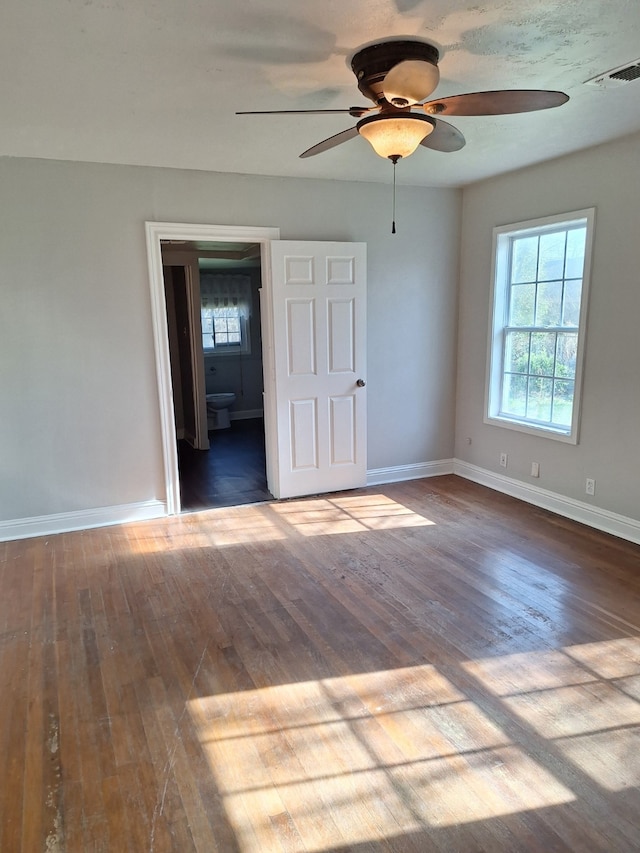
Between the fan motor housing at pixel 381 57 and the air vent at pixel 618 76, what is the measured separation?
870 millimetres

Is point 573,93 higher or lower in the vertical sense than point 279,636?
higher

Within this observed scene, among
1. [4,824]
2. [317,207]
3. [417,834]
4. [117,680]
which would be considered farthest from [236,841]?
[317,207]

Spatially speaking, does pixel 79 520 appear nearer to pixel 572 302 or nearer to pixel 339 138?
pixel 339 138

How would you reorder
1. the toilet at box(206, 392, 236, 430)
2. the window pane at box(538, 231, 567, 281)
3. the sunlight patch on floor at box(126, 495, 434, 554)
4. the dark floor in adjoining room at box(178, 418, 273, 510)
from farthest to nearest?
the toilet at box(206, 392, 236, 430), the dark floor in adjoining room at box(178, 418, 273, 510), the window pane at box(538, 231, 567, 281), the sunlight patch on floor at box(126, 495, 434, 554)

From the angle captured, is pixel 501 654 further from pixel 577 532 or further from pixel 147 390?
pixel 147 390

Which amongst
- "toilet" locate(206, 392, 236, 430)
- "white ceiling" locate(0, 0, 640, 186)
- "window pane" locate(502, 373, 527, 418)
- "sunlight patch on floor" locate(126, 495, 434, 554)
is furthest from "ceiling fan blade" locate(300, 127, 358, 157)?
"toilet" locate(206, 392, 236, 430)

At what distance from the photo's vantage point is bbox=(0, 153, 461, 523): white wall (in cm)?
373

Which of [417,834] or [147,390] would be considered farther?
[147,390]

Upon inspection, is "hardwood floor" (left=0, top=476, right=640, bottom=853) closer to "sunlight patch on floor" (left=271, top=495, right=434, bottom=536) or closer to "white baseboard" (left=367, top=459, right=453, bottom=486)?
"sunlight patch on floor" (left=271, top=495, right=434, bottom=536)

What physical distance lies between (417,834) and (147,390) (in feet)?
11.0

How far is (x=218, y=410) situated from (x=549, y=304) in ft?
15.7

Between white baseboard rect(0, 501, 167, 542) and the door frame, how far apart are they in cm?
16

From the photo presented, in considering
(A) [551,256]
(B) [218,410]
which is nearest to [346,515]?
(A) [551,256]

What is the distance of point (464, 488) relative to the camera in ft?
16.3
